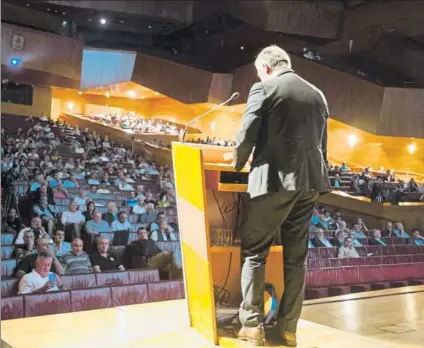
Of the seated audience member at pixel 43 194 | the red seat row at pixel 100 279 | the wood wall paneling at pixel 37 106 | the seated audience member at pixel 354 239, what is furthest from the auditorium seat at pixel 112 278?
the wood wall paneling at pixel 37 106

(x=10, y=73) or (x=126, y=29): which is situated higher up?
(x=126, y=29)

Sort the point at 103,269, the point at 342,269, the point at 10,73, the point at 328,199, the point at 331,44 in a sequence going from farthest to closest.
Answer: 1. the point at 331,44
2. the point at 10,73
3. the point at 328,199
4. the point at 342,269
5. the point at 103,269

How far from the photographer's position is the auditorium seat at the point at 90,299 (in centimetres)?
170

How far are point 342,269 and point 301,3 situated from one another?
18.6 ft

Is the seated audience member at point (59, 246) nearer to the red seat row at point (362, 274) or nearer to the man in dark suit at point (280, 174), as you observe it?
the red seat row at point (362, 274)

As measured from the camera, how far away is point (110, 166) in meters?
4.87

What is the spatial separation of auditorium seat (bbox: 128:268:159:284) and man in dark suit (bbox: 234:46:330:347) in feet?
3.56

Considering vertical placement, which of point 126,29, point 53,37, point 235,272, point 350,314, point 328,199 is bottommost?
point 350,314

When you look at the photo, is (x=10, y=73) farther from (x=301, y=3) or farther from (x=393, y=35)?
(x=393, y=35)

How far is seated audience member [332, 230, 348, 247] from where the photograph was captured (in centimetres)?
365

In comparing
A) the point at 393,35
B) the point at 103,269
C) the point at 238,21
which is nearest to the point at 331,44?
the point at 393,35

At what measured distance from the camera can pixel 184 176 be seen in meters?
1.18

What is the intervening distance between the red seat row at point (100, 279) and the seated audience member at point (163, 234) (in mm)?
726

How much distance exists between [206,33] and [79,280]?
8.40 meters
